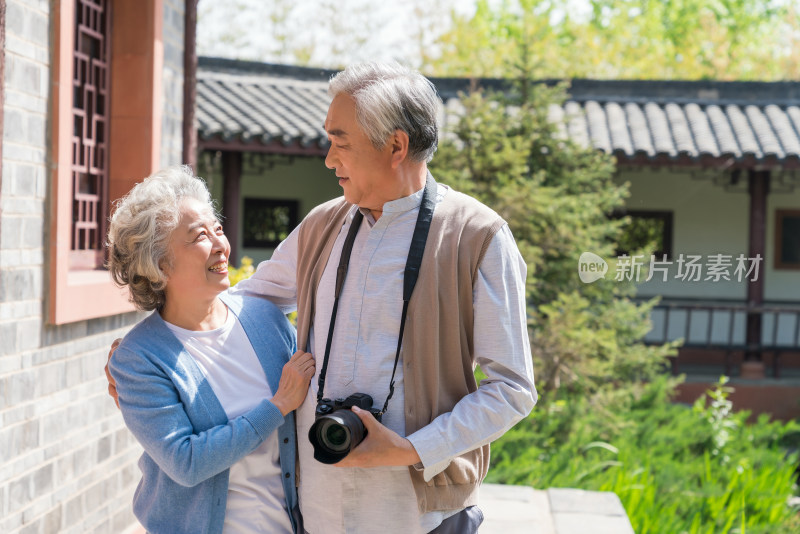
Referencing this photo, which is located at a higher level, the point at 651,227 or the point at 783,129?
the point at 783,129

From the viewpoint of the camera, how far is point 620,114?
1039cm

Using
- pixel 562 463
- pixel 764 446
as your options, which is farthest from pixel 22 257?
pixel 764 446

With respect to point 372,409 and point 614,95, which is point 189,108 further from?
point 614,95

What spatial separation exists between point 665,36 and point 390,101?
96.4 ft

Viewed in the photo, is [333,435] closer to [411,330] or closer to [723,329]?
[411,330]

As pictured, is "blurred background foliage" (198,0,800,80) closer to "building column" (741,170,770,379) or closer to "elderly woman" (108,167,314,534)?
"building column" (741,170,770,379)

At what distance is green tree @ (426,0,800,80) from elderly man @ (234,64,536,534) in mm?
23079

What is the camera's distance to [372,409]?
5.45 ft

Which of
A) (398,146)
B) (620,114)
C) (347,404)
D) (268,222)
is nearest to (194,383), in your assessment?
(347,404)

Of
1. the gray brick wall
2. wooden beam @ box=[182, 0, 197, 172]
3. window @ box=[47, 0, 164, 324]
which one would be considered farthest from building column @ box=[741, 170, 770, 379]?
the gray brick wall

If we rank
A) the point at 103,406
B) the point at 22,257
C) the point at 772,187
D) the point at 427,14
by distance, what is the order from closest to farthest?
the point at 22,257, the point at 103,406, the point at 772,187, the point at 427,14

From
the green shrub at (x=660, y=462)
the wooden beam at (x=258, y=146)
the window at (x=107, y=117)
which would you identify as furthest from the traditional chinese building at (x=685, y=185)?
the window at (x=107, y=117)

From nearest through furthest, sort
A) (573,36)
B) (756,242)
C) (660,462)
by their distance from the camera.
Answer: (660,462), (756,242), (573,36)

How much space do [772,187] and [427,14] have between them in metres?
17.2
